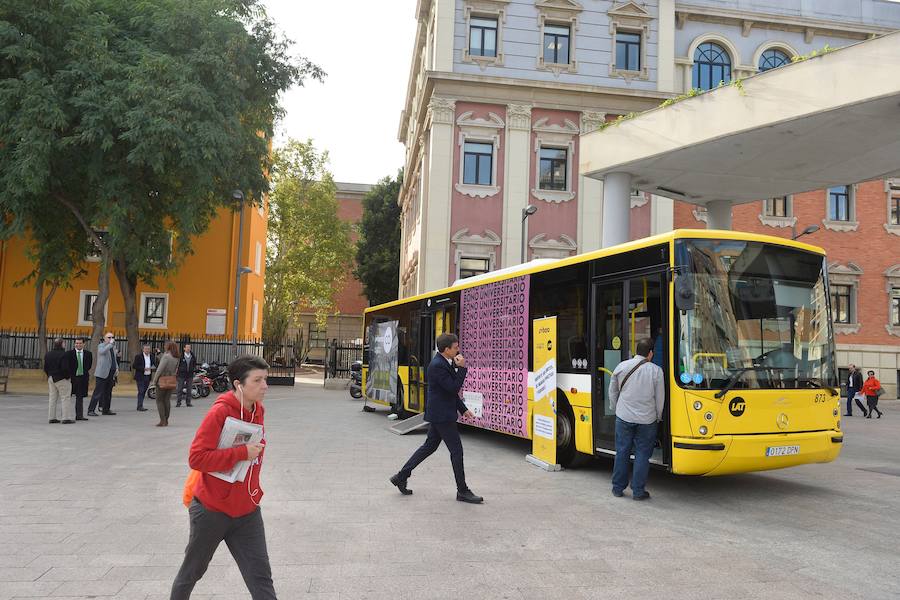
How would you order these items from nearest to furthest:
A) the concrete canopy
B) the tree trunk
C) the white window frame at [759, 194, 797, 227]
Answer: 1. the concrete canopy
2. the tree trunk
3. the white window frame at [759, 194, 797, 227]

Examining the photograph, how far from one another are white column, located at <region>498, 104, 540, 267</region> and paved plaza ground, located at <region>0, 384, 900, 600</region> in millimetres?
17635

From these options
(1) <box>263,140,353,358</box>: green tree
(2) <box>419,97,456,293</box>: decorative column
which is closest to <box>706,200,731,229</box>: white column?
(2) <box>419,97,456,293</box>: decorative column

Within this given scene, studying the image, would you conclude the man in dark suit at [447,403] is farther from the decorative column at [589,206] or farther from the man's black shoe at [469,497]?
the decorative column at [589,206]

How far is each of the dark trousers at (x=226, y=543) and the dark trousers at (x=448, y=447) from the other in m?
4.04

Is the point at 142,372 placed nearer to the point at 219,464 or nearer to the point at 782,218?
the point at 219,464

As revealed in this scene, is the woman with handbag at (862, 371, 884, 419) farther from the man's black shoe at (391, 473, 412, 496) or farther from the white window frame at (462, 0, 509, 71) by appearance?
the man's black shoe at (391, 473, 412, 496)

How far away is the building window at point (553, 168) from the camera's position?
94.6 feet

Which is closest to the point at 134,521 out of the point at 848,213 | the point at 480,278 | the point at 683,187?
the point at 480,278

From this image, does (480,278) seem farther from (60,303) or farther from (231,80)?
(60,303)

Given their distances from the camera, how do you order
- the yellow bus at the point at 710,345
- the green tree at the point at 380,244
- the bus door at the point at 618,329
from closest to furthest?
the yellow bus at the point at 710,345 < the bus door at the point at 618,329 < the green tree at the point at 380,244

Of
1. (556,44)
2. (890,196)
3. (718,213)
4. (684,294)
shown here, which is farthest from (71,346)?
(890,196)

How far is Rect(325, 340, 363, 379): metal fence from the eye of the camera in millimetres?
31094

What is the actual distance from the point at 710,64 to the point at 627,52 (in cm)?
464

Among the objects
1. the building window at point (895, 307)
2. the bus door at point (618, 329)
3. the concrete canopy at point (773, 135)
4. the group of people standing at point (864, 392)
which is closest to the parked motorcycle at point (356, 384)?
the concrete canopy at point (773, 135)
